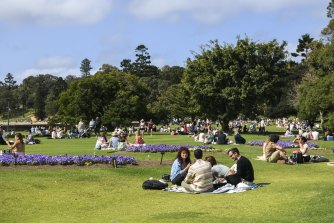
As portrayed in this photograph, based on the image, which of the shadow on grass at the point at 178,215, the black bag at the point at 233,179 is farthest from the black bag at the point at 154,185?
the shadow on grass at the point at 178,215

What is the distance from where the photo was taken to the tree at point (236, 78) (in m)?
53.7

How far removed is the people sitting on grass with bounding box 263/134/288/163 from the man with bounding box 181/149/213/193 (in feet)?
28.1

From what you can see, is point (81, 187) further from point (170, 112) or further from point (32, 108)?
point (32, 108)

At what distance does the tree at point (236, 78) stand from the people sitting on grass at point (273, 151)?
3018cm

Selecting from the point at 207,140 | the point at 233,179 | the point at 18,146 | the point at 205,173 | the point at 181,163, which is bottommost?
the point at 233,179

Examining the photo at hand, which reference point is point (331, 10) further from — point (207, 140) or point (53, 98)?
point (53, 98)

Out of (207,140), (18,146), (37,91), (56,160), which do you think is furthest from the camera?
(37,91)

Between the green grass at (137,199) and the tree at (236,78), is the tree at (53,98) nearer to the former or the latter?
the tree at (236,78)

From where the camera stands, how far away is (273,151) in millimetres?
22922

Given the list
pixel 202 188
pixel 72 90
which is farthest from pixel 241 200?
pixel 72 90

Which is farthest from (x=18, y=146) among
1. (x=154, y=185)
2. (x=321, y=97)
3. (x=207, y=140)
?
(x=321, y=97)

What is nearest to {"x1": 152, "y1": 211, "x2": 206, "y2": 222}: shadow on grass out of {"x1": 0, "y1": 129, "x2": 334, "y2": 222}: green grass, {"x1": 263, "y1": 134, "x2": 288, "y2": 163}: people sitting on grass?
{"x1": 0, "y1": 129, "x2": 334, "y2": 222}: green grass

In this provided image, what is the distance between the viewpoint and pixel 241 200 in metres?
13.0

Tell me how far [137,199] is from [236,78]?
41812mm
